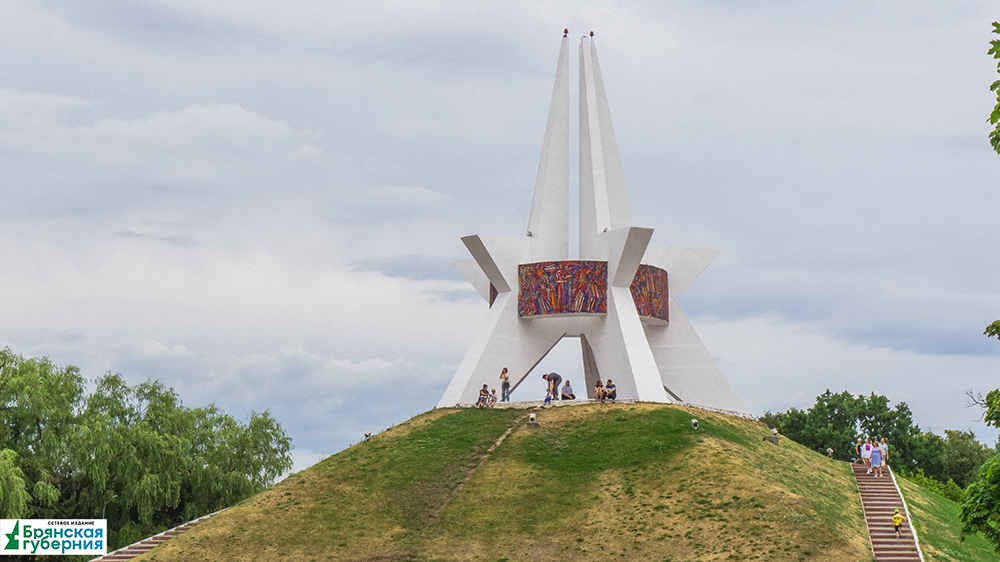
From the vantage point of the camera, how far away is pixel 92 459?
1118 inches

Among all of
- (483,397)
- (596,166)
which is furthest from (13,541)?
(596,166)

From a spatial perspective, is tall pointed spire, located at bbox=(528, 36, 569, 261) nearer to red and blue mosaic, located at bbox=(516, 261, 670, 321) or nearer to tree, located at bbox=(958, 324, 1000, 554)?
red and blue mosaic, located at bbox=(516, 261, 670, 321)

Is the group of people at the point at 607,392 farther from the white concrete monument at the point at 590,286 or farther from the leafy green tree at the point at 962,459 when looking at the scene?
the leafy green tree at the point at 962,459

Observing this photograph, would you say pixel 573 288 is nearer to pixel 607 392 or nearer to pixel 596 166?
pixel 607 392

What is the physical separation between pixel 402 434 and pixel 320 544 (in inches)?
275

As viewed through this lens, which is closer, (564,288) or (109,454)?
(109,454)

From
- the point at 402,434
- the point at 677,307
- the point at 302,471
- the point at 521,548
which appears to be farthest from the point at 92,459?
the point at 677,307

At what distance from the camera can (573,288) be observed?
108 ft

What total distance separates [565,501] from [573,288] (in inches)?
433

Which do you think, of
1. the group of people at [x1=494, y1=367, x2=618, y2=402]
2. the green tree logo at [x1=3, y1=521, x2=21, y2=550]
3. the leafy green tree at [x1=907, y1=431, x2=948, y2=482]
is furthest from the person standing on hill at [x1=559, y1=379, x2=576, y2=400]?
the leafy green tree at [x1=907, y1=431, x2=948, y2=482]

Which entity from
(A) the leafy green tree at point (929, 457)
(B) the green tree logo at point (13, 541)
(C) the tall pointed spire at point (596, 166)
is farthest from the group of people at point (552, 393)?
(A) the leafy green tree at point (929, 457)

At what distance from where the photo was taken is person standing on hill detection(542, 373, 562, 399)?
32.8 m

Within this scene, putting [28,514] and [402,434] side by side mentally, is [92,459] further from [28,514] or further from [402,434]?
[402,434]

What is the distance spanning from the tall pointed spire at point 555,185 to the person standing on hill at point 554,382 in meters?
4.34
